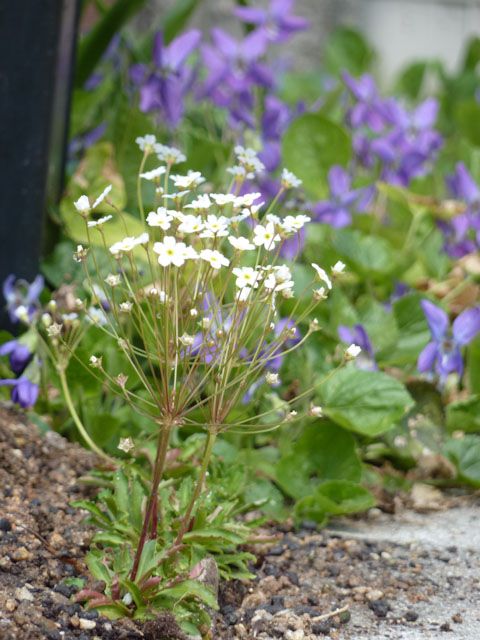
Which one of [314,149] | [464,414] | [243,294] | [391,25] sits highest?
[243,294]

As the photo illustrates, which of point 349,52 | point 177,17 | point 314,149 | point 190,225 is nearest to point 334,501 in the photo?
point 190,225

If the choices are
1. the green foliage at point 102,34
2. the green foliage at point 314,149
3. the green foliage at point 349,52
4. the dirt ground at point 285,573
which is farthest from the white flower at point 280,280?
the green foliage at point 349,52

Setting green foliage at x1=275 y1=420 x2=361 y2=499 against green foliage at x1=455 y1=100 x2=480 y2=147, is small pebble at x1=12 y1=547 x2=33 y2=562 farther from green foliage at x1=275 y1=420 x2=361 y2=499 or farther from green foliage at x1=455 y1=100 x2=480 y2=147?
green foliage at x1=455 y1=100 x2=480 y2=147

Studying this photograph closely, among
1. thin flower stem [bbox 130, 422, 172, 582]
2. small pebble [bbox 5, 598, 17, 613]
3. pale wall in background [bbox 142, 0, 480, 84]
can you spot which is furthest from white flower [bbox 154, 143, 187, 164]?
pale wall in background [bbox 142, 0, 480, 84]

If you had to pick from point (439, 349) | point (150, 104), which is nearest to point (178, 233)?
point (439, 349)

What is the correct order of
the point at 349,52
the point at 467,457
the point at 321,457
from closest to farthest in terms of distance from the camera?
the point at 321,457 < the point at 467,457 < the point at 349,52

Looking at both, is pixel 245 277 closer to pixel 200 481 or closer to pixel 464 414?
pixel 200 481
